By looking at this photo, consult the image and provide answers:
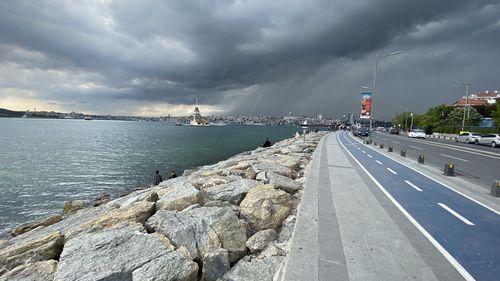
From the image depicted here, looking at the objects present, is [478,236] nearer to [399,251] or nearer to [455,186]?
[399,251]

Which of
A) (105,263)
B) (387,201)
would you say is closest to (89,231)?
(105,263)

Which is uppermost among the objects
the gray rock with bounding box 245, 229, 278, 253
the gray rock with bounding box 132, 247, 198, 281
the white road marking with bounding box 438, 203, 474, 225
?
the gray rock with bounding box 132, 247, 198, 281

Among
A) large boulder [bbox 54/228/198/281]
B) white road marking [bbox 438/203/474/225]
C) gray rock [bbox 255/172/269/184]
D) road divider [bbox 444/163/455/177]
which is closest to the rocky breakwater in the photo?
large boulder [bbox 54/228/198/281]

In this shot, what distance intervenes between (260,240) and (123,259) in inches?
92.7

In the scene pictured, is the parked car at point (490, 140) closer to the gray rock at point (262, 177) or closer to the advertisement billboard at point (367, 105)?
the advertisement billboard at point (367, 105)

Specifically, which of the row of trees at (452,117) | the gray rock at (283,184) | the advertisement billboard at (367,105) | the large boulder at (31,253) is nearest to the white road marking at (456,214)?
the gray rock at (283,184)

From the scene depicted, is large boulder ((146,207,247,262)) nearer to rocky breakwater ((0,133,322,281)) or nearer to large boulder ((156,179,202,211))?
rocky breakwater ((0,133,322,281))

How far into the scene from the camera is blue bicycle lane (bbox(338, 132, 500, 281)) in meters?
4.50

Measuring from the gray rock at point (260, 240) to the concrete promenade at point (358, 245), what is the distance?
481 millimetres

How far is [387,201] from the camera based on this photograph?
782cm

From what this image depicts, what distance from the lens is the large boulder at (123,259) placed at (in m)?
3.69

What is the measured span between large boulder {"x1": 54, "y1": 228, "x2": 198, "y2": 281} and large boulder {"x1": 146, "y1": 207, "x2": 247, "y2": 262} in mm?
373

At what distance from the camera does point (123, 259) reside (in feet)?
12.8

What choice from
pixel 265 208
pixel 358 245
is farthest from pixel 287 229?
pixel 358 245
